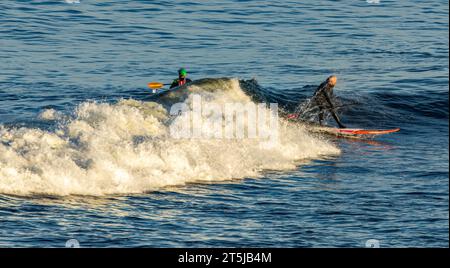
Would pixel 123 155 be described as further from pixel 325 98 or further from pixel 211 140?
pixel 325 98

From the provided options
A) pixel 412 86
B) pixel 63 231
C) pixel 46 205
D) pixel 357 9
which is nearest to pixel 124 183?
pixel 46 205

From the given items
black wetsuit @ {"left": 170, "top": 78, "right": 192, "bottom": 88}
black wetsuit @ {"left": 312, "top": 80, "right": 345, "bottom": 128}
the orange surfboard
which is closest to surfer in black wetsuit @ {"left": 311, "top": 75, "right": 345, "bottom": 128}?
black wetsuit @ {"left": 312, "top": 80, "right": 345, "bottom": 128}

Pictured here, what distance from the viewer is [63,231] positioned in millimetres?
13766

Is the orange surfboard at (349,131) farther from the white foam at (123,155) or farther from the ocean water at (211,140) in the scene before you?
the white foam at (123,155)

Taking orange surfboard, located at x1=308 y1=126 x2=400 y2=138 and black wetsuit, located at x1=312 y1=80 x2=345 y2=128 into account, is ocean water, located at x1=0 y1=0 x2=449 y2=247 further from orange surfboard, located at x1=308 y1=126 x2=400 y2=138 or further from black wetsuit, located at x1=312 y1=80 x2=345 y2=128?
black wetsuit, located at x1=312 y1=80 x2=345 y2=128

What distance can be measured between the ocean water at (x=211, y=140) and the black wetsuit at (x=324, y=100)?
1.04 m

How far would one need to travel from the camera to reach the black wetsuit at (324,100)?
22875mm

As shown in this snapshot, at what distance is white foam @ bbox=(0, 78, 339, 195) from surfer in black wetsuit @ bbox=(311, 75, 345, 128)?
1.59 meters

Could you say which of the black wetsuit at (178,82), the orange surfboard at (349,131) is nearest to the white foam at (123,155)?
the orange surfboard at (349,131)

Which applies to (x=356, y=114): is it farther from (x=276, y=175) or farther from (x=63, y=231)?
(x=63, y=231)

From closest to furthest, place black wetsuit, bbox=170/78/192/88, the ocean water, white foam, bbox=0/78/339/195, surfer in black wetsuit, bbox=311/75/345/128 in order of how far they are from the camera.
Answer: the ocean water < white foam, bbox=0/78/339/195 < surfer in black wetsuit, bbox=311/75/345/128 < black wetsuit, bbox=170/78/192/88

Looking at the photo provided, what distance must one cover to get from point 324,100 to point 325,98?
16cm

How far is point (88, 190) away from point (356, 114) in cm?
1135

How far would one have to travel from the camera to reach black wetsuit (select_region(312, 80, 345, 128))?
75.0 feet
